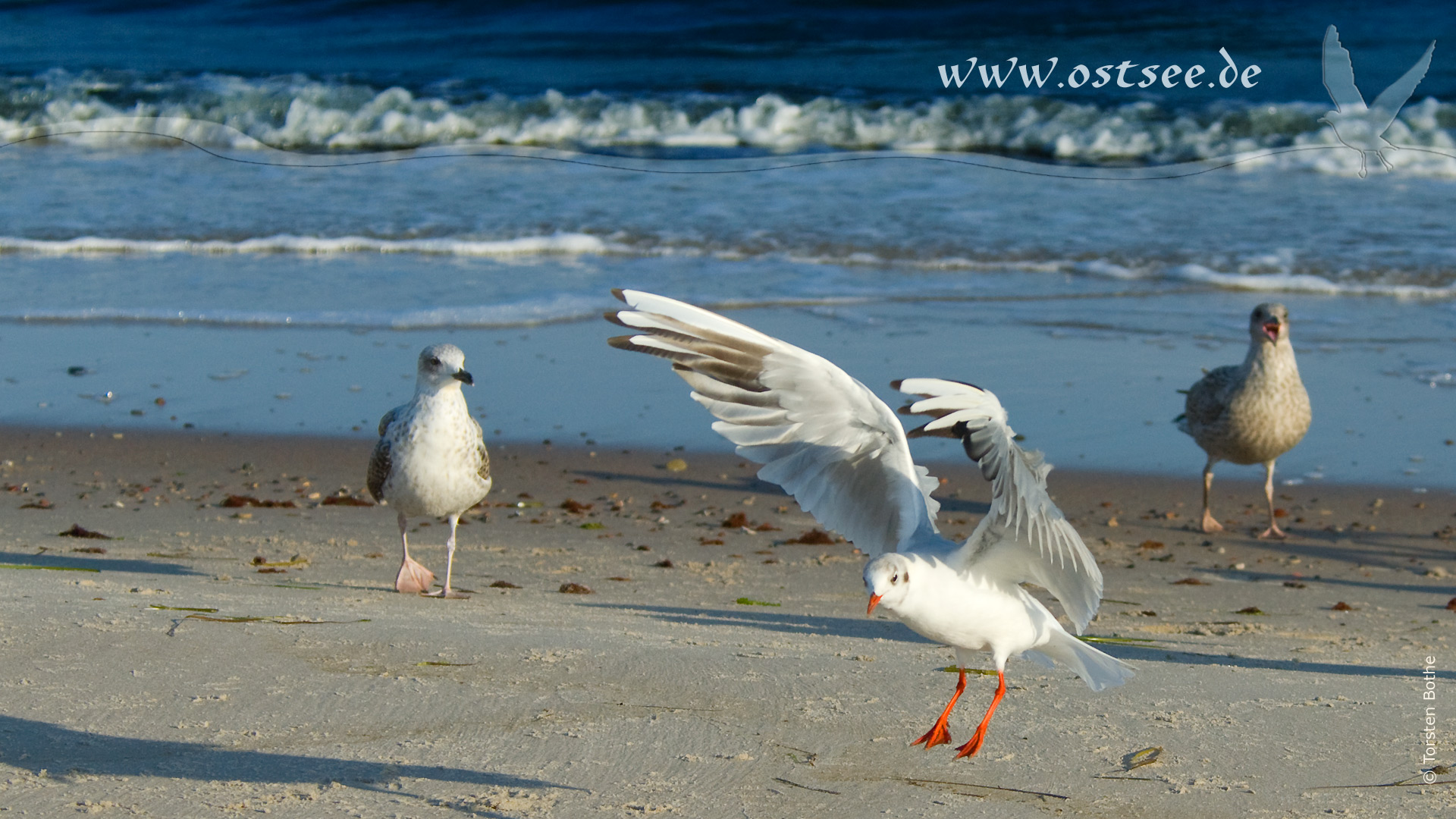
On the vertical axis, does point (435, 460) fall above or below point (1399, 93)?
below

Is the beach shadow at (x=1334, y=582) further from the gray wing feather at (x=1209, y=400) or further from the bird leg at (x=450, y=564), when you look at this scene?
the bird leg at (x=450, y=564)

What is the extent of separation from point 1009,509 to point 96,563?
12.1 ft

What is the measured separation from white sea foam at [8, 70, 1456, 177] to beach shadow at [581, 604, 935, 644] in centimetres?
1198

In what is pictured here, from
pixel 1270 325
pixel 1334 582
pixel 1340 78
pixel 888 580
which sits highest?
pixel 1340 78

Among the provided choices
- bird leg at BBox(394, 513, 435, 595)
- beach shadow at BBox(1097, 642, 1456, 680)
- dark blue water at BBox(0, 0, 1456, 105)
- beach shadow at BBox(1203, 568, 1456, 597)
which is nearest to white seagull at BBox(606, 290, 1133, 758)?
beach shadow at BBox(1097, 642, 1456, 680)

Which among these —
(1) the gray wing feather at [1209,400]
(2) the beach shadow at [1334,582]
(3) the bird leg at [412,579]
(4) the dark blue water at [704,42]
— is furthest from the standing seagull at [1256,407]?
(4) the dark blue water at [704,42]

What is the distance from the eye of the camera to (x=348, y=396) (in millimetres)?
8000

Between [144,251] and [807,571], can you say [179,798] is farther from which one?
[144,251]

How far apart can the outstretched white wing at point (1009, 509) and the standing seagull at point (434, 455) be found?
248 centimetres

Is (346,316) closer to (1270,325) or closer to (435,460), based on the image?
(435,460)

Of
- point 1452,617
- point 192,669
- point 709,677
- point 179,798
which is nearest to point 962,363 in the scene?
point 1452,617

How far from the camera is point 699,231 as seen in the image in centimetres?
1231

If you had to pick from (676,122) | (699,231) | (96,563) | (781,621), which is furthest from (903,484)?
(676,122)

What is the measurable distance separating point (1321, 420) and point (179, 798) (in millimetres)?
6319
